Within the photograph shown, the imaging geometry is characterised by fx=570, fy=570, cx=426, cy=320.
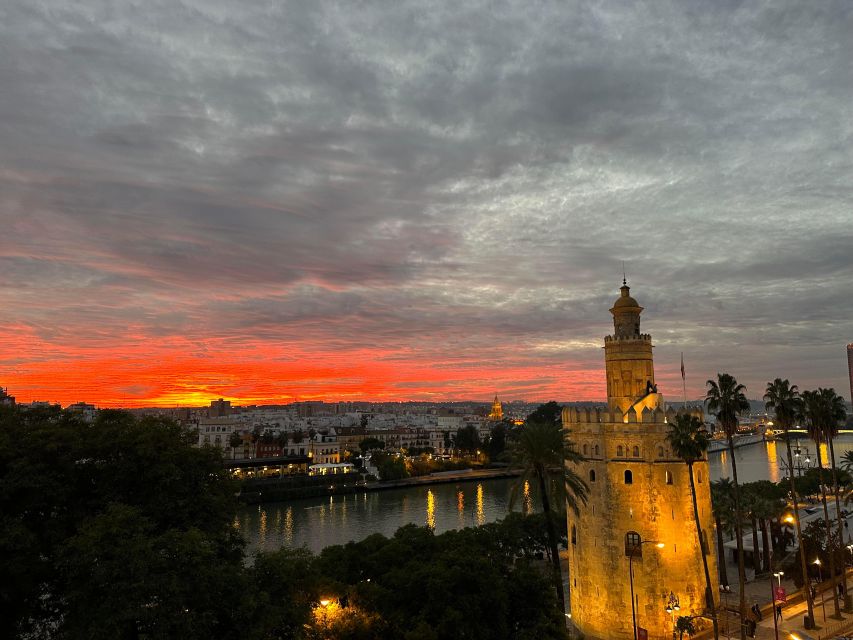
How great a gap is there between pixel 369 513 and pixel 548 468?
5628cm

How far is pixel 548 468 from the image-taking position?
26969 millimetres

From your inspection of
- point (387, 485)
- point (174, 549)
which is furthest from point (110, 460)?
point (387, 485)

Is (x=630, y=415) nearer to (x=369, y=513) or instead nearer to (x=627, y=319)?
(x=627, y=319)

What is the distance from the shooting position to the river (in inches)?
2505

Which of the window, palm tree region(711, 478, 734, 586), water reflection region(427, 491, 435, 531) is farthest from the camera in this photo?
water reflection region(427, 491, 435, 531)

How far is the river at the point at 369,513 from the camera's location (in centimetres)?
6362

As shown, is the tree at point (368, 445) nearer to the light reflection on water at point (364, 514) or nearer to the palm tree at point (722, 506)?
the light reflection on water at point (364, 514)

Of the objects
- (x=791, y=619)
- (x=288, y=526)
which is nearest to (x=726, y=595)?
(x=791, y=619)

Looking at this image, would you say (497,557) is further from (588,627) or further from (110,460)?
(110,460)

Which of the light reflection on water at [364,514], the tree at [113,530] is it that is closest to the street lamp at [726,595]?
the tree at [113,530]

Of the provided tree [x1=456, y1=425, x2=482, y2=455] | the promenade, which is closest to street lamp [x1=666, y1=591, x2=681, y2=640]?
the promenade

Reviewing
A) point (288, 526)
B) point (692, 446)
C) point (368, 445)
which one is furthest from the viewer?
point (368, 445)

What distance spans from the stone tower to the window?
0.15ft

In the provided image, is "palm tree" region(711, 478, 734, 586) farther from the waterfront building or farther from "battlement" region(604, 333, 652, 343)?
the waterfront building
